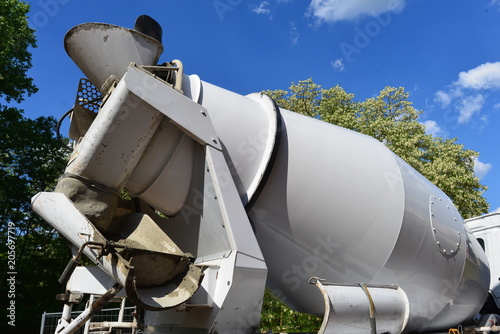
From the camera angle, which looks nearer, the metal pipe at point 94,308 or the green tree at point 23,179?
the metal pipe at point 94,308

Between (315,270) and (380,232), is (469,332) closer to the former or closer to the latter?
(380,232)

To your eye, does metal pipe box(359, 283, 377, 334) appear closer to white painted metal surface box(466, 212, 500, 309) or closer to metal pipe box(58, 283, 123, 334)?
metal pipe box(58, 283, 123, 334)

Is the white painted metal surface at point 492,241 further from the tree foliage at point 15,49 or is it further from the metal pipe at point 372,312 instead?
the tree foliage at point 15,49

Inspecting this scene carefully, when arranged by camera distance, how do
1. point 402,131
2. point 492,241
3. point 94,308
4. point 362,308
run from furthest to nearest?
point 402,131, point 492,241, point 362,308, point 94,308

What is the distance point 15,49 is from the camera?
1404cm

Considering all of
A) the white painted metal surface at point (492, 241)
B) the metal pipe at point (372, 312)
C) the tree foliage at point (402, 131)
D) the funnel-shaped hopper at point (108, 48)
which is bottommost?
the metal pipe at point (372, 312)

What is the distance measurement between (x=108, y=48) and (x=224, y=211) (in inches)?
57.9

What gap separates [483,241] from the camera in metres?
5.84

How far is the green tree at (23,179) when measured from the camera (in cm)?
1321

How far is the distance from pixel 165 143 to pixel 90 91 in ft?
3.48

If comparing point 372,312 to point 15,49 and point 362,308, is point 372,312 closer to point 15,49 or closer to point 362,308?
point 362,308

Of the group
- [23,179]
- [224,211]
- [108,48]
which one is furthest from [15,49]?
[224,211]

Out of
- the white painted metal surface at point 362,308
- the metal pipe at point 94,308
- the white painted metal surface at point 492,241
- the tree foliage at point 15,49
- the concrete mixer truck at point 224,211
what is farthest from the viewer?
the tree foliage at point 15,49

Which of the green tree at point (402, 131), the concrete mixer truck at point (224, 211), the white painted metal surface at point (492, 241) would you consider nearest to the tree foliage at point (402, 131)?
the green tree at point (402, 131)
